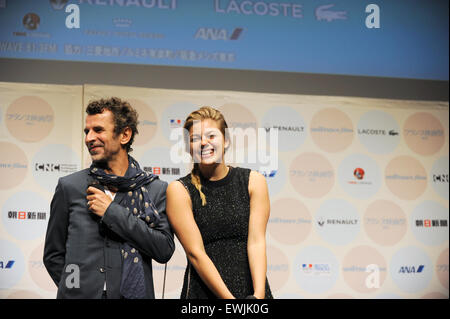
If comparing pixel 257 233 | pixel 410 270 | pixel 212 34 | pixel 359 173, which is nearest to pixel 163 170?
pixel 212 34

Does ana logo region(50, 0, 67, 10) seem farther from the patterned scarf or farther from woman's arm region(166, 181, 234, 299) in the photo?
woman's arm region(166, 181, 234, 299)

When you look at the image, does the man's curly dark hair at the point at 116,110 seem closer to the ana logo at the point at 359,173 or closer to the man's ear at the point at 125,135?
the man's ear at the point at 125,135

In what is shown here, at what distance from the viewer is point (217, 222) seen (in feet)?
6.84

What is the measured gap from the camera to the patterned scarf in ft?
6.53

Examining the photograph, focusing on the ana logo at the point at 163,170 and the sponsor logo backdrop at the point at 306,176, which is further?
the ana logo at the point at 163,170

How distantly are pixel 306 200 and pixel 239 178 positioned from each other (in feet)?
6.20

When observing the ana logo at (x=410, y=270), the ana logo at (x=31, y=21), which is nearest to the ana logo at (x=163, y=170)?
the ana logo at (x=31, y=21)

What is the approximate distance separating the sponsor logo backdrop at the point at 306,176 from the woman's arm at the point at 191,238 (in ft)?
5.20

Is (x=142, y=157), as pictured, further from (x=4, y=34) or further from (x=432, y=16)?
(x=432, y=16)

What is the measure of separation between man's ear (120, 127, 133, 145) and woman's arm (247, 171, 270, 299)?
555 millimetres

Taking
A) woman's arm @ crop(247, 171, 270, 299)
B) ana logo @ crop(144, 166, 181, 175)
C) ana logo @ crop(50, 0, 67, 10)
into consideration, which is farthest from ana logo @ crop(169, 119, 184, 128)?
woman's arm @ crop(247, 171, 270, 299)

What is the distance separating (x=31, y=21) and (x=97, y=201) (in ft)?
4.94

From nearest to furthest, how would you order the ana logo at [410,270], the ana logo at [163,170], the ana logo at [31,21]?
the ana logo at [31,21] → the ana logo at [163,170] → the ana logo at [410,270]

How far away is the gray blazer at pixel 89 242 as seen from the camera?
1.96m
